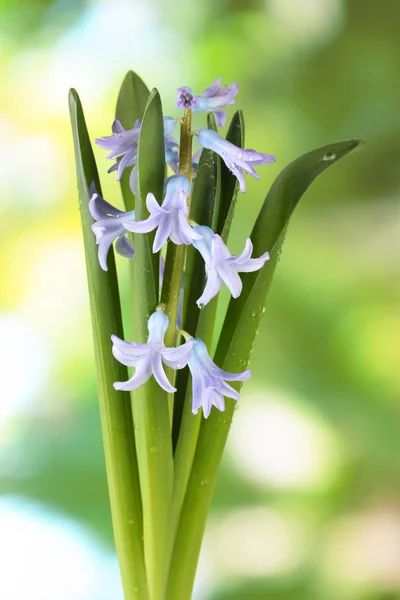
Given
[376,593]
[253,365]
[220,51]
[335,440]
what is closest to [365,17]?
[220,51]

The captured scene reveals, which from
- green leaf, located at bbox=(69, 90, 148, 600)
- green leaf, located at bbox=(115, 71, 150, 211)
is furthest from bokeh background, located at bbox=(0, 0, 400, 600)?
green leaf, located at bbox=(69, 90, 148, 600)

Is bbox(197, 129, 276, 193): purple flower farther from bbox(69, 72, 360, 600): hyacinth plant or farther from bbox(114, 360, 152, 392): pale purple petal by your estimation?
bbox(114, 360, 152, 392): pale purple petal

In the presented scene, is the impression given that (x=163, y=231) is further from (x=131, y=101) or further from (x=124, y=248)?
(x=131, y=101)

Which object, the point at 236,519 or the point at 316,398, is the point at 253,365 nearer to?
the point at 316,398

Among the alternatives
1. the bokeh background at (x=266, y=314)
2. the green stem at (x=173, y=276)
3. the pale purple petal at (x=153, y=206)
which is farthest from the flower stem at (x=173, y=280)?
the bokeh background at (x=266, y=314)

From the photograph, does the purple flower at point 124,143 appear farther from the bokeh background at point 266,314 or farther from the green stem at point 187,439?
the bokeh background at point 266,314

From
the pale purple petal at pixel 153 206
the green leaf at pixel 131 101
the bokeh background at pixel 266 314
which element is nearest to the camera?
the pale purple petal at pixel 153 206

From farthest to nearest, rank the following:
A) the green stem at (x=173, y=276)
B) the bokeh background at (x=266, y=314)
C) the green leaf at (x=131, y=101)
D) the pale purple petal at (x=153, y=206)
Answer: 1. the bokeh background at (x=266, y=314)
2. the green leaf at (x=131, y=101)
3. the green stem at (x=173, y=276)
4. the pale purple petal at (x=153, y=206)

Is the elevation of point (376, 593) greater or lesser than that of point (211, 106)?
lesser
